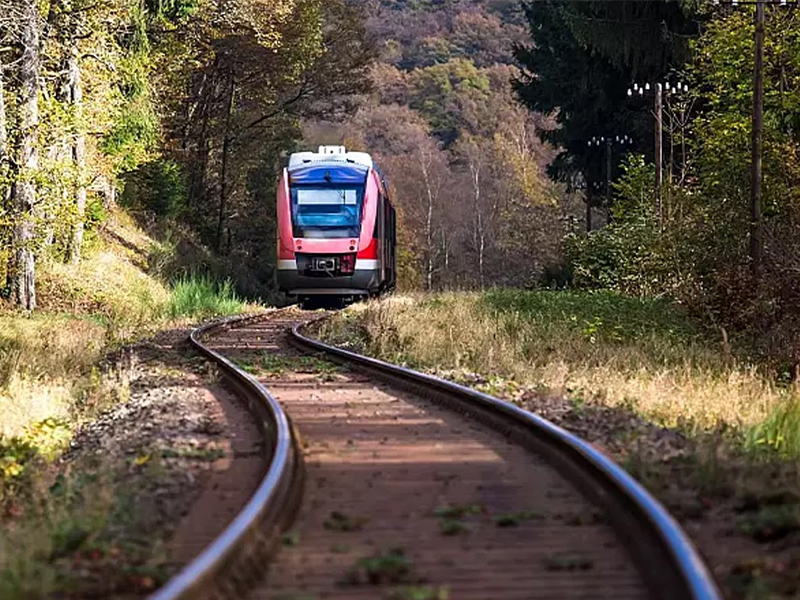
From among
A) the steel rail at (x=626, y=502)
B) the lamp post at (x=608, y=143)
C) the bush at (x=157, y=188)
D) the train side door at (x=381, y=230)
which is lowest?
the steel rail at (x=626, y=502)

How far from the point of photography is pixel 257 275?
5353cm

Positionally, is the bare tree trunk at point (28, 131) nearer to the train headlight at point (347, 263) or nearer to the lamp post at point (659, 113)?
the train headlight at point (347, 263)

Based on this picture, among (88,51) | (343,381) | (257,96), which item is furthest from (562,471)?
(257,96)

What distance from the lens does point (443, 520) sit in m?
6.75

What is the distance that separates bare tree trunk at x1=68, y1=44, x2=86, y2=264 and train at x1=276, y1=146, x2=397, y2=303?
4.73 m

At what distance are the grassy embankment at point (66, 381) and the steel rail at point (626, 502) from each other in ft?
8.49

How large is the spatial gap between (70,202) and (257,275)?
93.2ft

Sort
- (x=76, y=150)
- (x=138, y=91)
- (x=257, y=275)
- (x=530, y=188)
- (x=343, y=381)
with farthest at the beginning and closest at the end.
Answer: (x=530, y=188)
(x=257, y=275)
(x=138, y=91)
(x=76, y=150)
(x=343, y=381)

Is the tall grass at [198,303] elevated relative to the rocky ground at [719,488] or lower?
lower

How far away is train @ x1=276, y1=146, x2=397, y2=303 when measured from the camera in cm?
2939

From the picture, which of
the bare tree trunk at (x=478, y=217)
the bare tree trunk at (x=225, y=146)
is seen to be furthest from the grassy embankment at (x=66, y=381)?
the bare tree trunk at (x=478, y=217)

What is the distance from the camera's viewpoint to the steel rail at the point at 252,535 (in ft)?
15.8

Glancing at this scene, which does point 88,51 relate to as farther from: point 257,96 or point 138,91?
point 257,96

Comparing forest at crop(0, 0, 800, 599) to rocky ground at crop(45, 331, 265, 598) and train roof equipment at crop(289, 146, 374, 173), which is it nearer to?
rocky ground at crop(45, 331, 265, 598)
